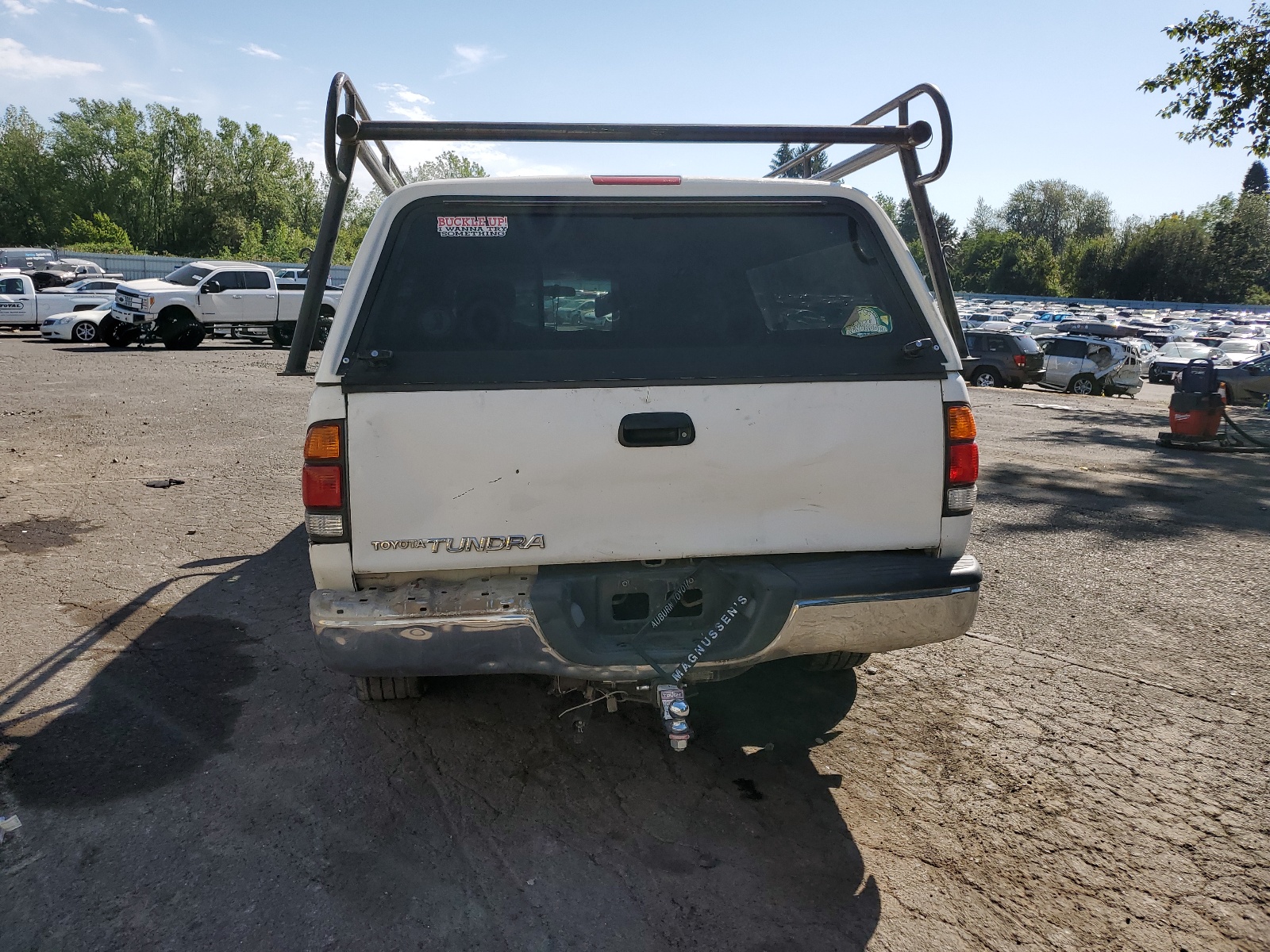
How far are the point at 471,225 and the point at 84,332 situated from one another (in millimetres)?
24548

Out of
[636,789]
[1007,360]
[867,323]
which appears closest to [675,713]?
[636,789]

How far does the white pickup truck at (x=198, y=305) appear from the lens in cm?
2205

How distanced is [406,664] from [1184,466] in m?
10.6

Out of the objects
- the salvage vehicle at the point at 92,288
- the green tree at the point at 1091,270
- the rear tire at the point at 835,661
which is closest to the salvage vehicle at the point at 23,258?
the salvage vehicle at the point at 92,288

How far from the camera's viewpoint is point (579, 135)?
3289mm

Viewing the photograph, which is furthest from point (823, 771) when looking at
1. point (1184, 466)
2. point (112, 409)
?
point (112, 409)

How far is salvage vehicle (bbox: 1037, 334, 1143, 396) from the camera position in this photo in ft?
77.1

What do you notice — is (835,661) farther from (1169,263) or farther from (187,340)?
(1169,263)

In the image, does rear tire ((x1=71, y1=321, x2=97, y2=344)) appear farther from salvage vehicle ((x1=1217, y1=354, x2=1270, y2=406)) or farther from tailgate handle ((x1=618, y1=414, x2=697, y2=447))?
salvage vehicle ((x1=1217, y1=354, x2=1270, y2=406))

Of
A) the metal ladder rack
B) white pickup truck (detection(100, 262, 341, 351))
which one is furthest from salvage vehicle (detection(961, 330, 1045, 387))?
the metal ladder rack

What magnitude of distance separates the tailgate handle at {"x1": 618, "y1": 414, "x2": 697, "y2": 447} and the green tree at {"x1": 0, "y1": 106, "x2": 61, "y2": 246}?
96.2 metres

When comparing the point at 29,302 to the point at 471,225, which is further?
the point at 29,302

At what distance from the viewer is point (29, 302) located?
2530 centimetres

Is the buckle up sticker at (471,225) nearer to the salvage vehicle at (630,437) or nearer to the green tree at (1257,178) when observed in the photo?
the salvage vehicle at (630,437)
